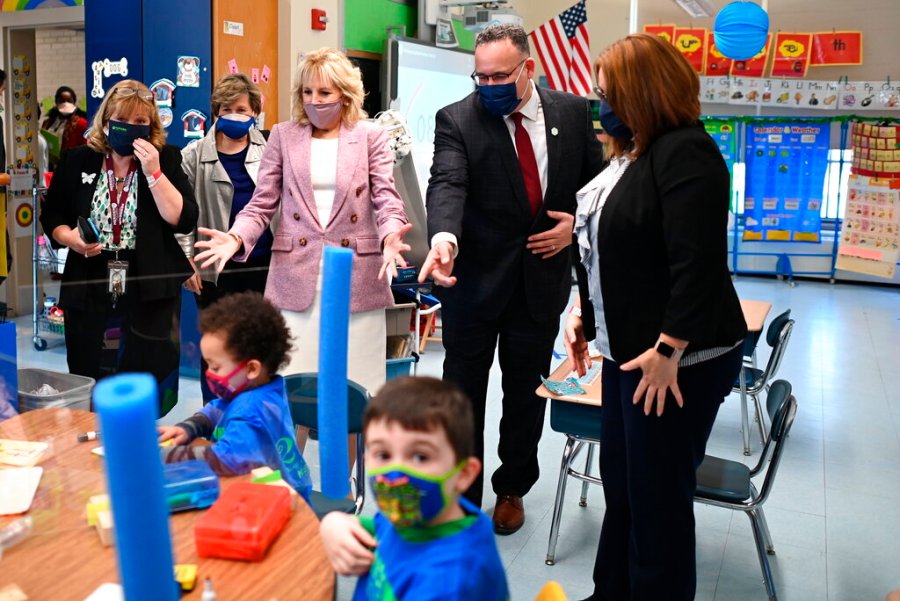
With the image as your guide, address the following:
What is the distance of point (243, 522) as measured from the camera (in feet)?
4.39

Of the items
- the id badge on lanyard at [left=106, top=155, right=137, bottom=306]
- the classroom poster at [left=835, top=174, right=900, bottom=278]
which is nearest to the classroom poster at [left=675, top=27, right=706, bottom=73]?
the classroom poster at [left=835, top=174, right=900, bottom=278]

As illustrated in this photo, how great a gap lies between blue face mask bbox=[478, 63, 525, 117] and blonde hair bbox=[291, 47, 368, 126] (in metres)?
0.42

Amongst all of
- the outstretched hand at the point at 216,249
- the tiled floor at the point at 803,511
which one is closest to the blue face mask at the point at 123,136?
the outstretched hand at the point at 216,249

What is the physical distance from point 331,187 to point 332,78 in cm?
35

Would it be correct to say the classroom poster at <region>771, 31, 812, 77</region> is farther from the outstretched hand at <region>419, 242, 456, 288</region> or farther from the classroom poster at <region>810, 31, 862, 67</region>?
the outstretched hand at <region>419, 242, 456, 288</region>

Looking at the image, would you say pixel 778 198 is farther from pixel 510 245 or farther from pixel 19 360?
pixel 19 360

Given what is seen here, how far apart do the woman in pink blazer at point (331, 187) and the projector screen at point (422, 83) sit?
4.21 m

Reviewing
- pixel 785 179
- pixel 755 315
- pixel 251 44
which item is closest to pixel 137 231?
pixel 755 315

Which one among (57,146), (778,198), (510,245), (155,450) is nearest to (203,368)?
(155,450)

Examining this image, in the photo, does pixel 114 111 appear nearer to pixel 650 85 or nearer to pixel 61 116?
pixel 650 85

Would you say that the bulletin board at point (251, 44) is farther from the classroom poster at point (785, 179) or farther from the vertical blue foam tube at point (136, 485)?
the classroom poster at point (785, 179)

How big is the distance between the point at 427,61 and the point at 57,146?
3385 millimetres

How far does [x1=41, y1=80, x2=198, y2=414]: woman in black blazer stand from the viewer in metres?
1.43

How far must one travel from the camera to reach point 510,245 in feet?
10.0
